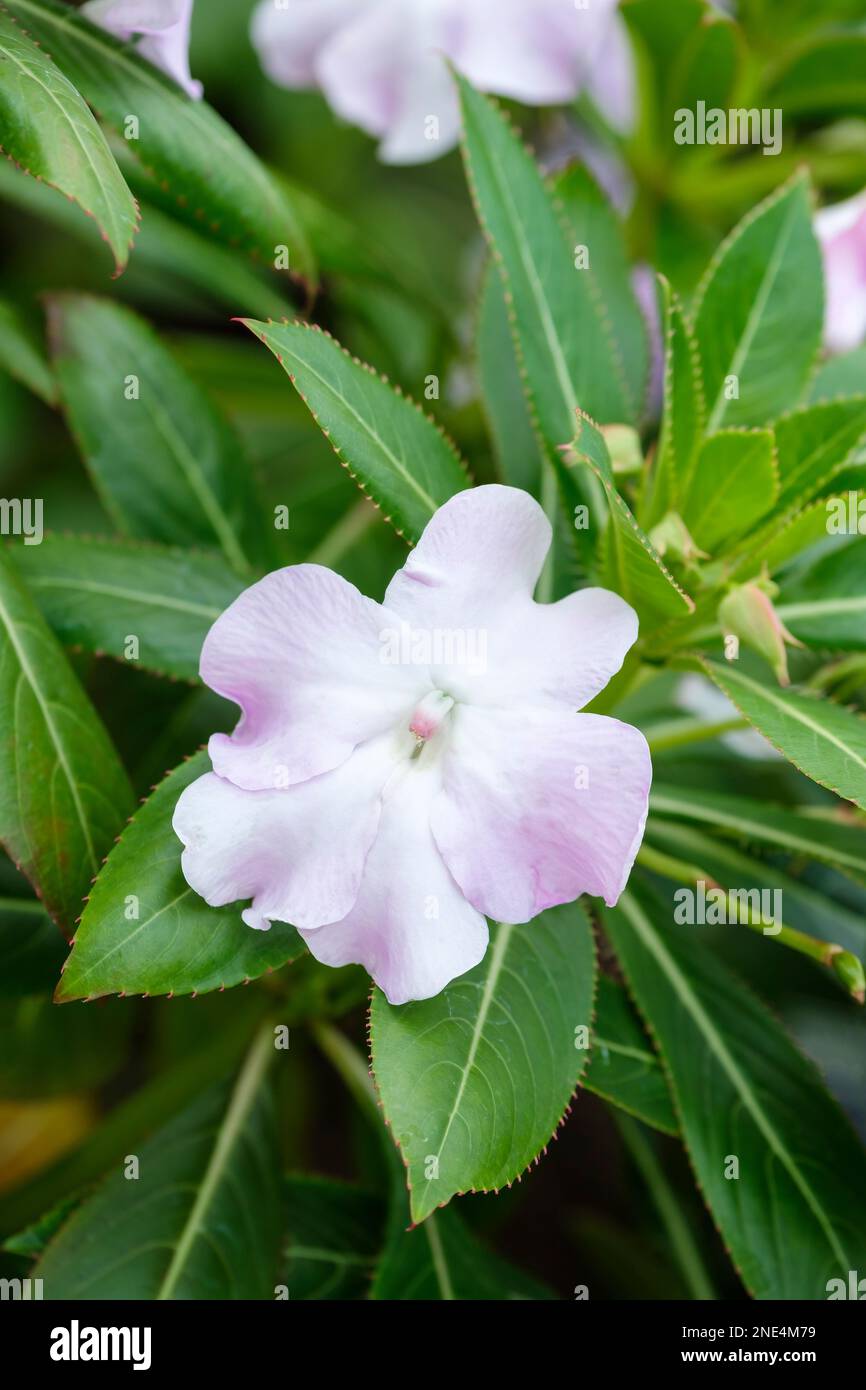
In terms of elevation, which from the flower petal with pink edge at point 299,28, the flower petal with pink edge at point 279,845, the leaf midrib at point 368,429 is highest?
the flower petal with pink edge at point 299,28

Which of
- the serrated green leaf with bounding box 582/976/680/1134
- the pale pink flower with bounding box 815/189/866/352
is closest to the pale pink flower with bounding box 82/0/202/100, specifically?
the pale pink flower with bounding box 815/189/866/352

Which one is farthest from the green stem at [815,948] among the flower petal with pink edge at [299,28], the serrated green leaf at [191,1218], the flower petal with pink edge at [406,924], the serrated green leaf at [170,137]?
the flower petal with pink edge at [299,28]

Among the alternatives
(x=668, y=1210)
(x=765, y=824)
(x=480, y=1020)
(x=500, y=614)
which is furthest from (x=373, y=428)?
(x=668, y=1210)

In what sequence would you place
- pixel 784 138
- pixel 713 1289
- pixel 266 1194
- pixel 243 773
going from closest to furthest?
1. pixel 243 773
2. pixel 266 1194
3. pixel 713 1289
4. pixel 784 138

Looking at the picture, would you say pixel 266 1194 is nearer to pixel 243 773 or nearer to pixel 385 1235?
pixel 385 1235

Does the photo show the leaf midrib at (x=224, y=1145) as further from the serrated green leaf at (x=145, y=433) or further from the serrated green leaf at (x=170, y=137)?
the serrated green leaf at (x=170, y=137)
